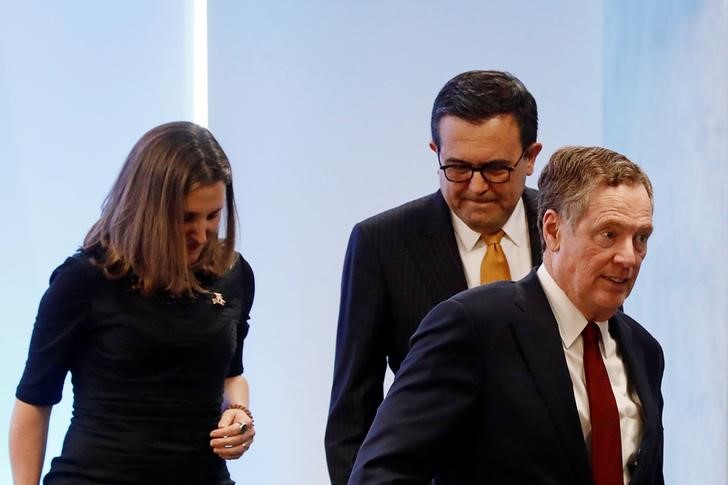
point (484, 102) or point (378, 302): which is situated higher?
point (484, 102)

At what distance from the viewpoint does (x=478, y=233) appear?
2.23 meters

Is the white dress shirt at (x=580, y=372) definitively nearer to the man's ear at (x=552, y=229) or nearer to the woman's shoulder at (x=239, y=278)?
the man's ear at (x=552, y=229)

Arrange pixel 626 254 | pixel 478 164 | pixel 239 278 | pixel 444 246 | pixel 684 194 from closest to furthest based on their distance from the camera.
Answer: pixel 626 254 → pixel 478 164 → pixel 444 246 → pixel 239 278 → pixel 684 194

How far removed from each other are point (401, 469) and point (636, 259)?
46cm

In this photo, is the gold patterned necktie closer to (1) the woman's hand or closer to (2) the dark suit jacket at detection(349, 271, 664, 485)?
(2) the dark suit jacket at detection(349, 271, 664, 485)

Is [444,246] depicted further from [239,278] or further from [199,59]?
[199,59]

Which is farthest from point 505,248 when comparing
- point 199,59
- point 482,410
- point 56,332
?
point 199,59

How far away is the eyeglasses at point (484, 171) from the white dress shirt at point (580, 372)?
1.13ft

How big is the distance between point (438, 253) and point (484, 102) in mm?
297

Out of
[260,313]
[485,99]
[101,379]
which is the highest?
[485,99]

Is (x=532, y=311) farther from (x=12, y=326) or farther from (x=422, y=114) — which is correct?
(x=422, y=114)

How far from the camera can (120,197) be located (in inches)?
90.6

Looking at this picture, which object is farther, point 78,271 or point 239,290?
point 239,290

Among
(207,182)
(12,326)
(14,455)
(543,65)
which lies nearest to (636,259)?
(207,182)
